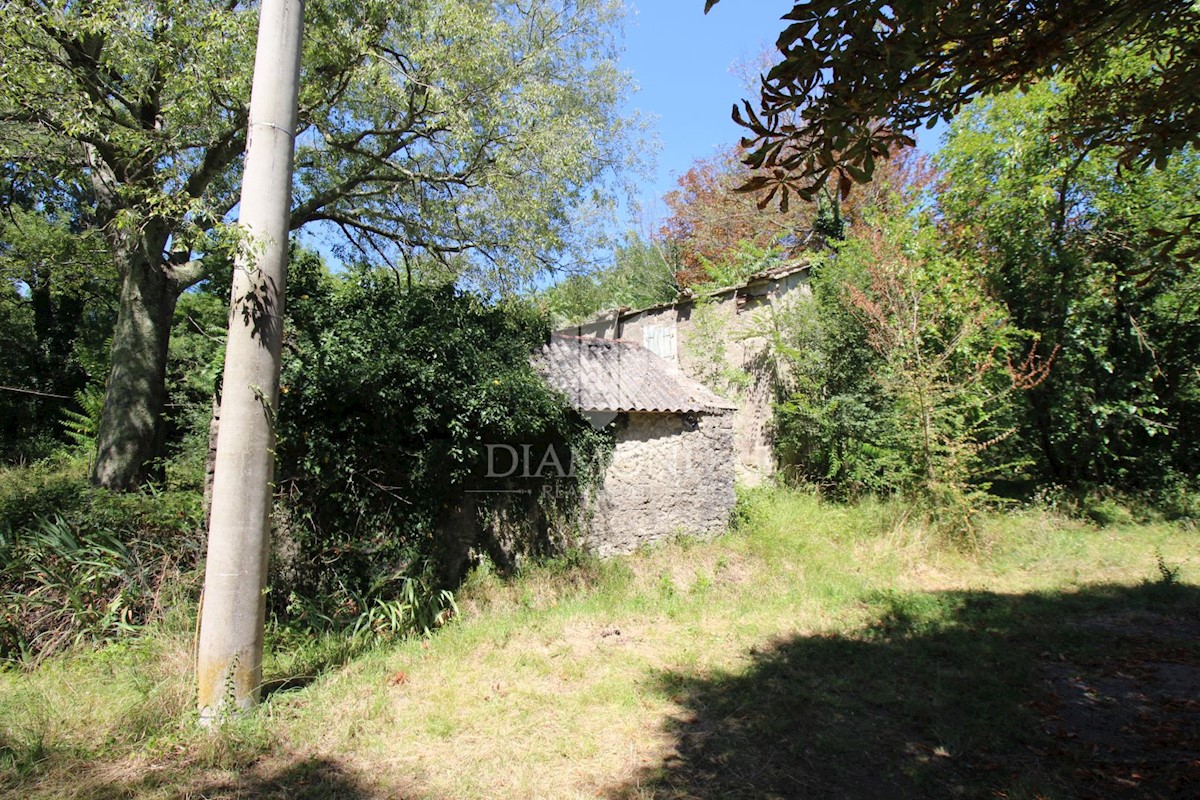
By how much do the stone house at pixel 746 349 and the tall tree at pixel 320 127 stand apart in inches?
152

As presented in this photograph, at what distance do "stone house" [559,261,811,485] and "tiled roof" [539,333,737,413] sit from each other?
2.17 meters

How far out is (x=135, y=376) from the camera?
26.0 ft

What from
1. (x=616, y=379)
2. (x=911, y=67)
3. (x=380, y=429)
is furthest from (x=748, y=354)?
(x=911, y=67)

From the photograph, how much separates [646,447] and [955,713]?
5183 mm

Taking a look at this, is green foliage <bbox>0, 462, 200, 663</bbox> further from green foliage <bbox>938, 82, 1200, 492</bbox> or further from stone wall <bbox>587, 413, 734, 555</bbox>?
green foliage <bbox>938, 82, 1200, 492</bbox>

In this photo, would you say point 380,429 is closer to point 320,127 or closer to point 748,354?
point 320,127

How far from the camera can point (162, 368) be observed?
816 centimetres

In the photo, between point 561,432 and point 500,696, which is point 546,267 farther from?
point 500,696

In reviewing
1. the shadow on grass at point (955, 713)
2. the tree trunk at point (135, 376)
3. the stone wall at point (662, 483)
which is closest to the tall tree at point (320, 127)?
the tree trunk at point (135, 376)

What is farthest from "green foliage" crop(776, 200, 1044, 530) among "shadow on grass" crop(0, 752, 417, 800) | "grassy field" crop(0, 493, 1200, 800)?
"shadow on grass" crop(0, 752, 417, 800)

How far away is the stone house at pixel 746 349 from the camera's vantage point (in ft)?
40.6

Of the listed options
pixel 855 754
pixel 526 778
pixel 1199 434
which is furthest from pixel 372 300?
pixel 1199 434

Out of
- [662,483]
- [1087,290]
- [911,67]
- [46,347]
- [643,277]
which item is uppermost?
[643,277]

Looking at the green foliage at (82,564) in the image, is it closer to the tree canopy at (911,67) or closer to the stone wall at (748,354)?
the tree canopy at (911,67)
